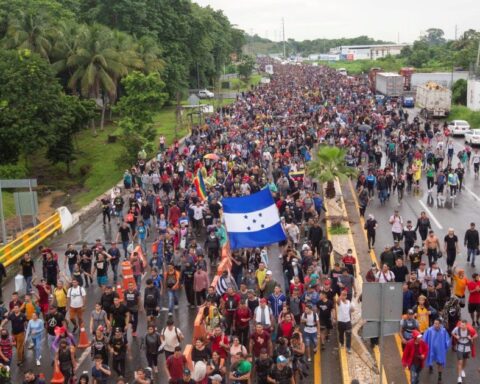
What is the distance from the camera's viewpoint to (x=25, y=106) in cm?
3553

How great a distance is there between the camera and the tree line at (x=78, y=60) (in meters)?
→ 35.7

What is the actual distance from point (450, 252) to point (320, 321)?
536 cm

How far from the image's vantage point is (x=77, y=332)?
1372 cm

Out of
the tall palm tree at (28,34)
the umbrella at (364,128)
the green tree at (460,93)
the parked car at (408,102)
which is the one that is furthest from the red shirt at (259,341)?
the parked car at (408,102)

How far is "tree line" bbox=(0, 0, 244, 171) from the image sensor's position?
→ 117ft

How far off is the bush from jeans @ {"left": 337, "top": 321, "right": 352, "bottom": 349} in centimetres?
2499

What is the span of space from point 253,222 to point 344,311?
4.31 m

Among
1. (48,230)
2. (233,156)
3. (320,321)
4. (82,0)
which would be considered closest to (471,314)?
(320,321)

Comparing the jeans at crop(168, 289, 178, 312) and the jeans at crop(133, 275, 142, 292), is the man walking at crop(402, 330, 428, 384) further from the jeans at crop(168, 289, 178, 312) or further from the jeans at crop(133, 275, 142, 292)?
the jeans at crop(133, 275, 142, 292)

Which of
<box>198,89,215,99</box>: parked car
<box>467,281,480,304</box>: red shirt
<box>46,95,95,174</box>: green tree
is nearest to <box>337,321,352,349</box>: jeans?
<box>467,281,480,304</box>: red shirt

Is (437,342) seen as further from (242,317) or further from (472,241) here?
(472,241)

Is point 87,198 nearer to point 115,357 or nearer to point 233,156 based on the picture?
point 233,156

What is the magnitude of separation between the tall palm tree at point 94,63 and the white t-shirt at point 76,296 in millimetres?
35238

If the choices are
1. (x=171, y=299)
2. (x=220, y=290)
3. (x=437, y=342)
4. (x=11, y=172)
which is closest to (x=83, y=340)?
(x=171, y=299)
